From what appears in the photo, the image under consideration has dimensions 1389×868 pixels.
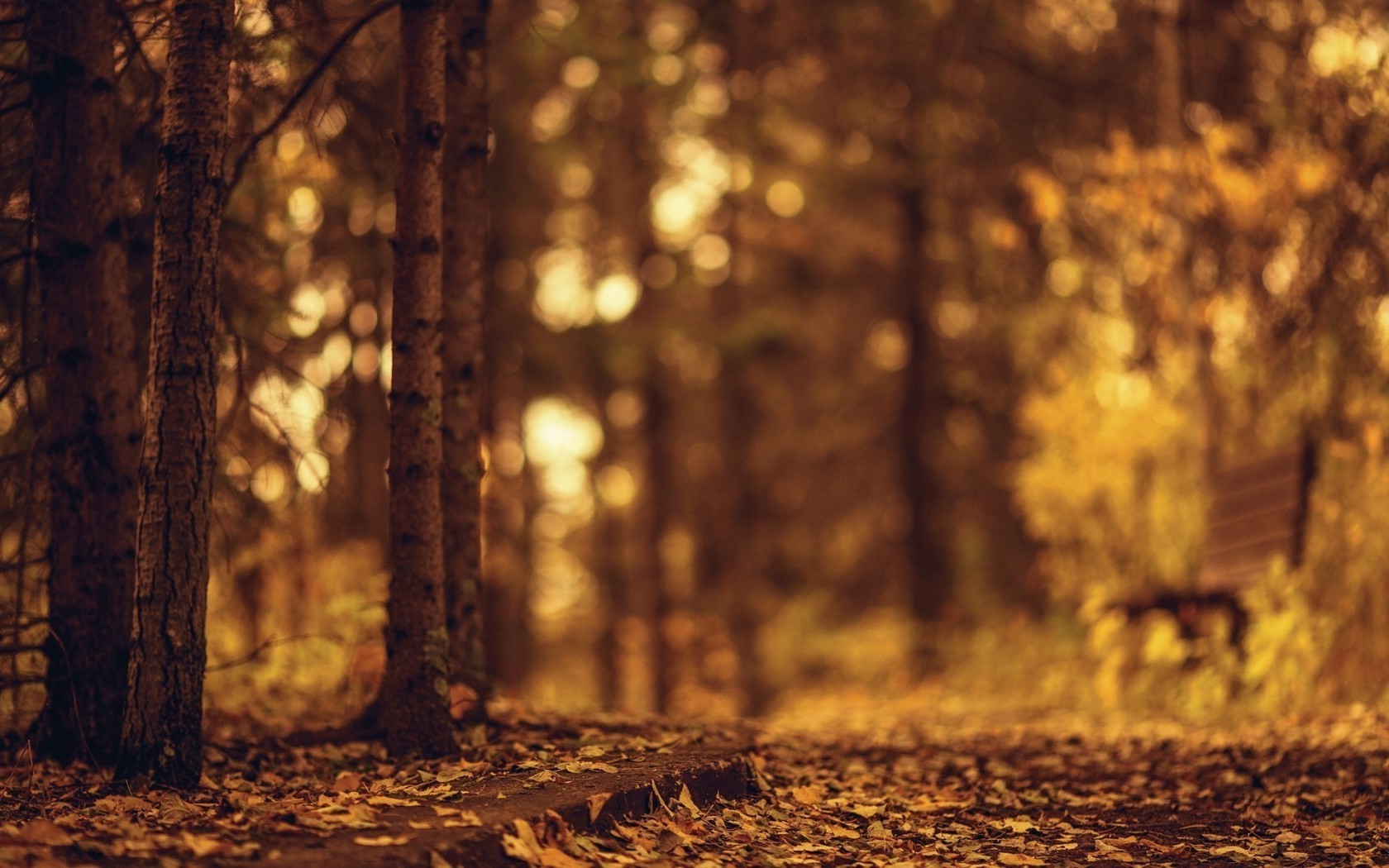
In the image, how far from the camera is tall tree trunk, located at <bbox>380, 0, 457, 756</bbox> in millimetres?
5930

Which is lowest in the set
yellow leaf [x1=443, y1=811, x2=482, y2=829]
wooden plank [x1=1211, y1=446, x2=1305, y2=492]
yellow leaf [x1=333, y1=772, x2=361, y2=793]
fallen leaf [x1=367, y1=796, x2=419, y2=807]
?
yellow leaf [x1=333, y1=772, x2=361, y2=793]

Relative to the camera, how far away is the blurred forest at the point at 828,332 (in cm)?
809

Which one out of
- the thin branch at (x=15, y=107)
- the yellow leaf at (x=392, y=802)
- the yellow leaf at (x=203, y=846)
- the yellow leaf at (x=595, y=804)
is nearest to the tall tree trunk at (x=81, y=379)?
the thin branch at (x=15, y=107)

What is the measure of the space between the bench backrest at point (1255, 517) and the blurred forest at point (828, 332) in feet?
0.74

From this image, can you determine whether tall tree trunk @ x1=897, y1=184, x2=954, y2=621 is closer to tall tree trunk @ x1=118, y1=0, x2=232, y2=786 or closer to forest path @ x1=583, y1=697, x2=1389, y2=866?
forest path @ x1=583, y1=697, x2=1389, y2=866

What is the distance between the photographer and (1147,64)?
14.9 metres

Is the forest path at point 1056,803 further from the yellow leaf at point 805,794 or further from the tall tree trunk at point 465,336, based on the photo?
the tall tree trunk at point 465,336

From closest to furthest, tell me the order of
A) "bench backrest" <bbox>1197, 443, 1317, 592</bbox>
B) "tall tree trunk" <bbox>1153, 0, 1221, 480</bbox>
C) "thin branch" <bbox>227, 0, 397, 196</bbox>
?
"thin branch" <bbox>227, 0, 397, 196</bbox>, "bench backrest" <bbox>1197, 443, 1317, 592</bbox>, "tall tree trunk" <bbox>1153, 0, 1221, 480</bbox>

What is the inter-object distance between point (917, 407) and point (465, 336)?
11.3m

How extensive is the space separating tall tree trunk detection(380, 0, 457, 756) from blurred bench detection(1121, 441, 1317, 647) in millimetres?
6911

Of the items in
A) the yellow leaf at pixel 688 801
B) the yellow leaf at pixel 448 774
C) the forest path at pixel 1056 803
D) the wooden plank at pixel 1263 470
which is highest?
the wooden plank at pixel 1263 470


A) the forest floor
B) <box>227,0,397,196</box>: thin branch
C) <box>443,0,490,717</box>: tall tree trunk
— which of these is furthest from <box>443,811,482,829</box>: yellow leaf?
<box>227,0,397,196</box>: thin branch

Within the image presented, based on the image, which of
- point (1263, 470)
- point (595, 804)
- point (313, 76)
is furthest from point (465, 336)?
point (1263, 470)

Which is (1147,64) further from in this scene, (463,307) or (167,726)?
(167,726)
